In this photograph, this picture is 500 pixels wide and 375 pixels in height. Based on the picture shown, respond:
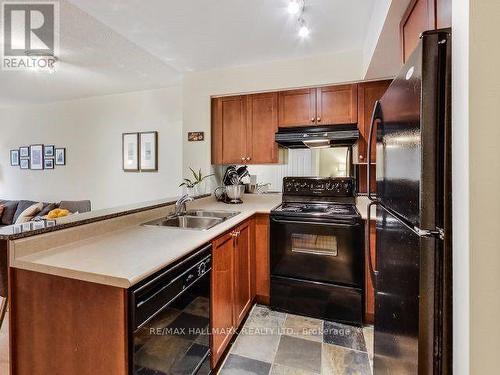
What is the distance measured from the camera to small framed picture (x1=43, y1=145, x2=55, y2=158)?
455 cm

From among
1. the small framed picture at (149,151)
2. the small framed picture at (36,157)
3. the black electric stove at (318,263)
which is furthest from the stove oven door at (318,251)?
the small framed picture at (36,157)

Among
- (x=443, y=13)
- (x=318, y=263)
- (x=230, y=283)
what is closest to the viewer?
(x=443, y=13)

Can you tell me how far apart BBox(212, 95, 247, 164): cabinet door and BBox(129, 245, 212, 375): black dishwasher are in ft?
5.40

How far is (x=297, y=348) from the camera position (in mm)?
1874

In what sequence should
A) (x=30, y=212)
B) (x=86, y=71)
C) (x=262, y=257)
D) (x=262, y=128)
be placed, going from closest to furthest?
1. (x=262, y=257)
2. (x=262, y=128)
3. (x=86, y=71)
4. (x=30, y=212)

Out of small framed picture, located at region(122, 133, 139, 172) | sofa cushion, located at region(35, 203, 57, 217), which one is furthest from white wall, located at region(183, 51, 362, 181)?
sofa cushion, located at region(35, 203, 57, 217)

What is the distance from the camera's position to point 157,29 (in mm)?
2146

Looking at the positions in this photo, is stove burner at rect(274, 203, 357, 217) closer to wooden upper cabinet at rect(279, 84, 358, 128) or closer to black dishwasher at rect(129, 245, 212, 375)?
wooden upper cabinet at rect(279, 84, 358, 128)

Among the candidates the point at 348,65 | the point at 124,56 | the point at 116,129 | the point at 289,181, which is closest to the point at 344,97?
the point at 348,65

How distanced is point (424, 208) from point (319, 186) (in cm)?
200

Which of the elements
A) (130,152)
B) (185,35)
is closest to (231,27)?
(185,35)

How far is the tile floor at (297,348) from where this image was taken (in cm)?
168

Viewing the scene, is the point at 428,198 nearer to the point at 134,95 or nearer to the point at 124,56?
the point at 124,56

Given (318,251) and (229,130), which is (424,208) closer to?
(318,251)
